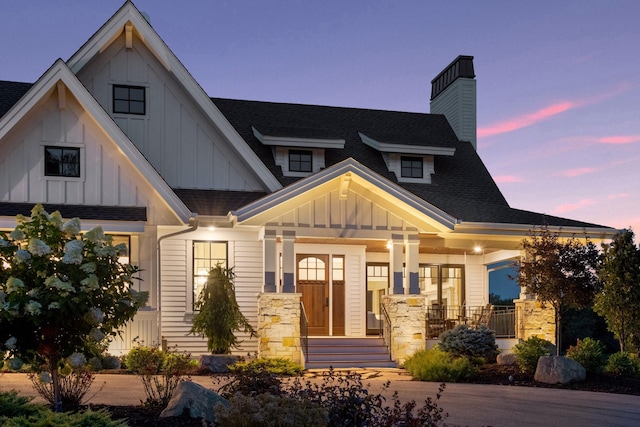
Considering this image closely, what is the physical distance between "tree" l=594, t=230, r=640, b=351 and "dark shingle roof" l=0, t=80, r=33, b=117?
1596 cm

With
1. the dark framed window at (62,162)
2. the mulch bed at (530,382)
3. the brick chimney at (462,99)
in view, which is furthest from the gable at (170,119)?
the brick chimney at (462,99)

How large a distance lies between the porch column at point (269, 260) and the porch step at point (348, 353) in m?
1.99

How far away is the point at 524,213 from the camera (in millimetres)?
21219

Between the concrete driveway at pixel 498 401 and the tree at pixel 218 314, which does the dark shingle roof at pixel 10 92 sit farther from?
the concrete driveway at pixel 498 401

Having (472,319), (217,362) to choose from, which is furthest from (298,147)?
(217,362)

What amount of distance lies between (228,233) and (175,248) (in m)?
1.42

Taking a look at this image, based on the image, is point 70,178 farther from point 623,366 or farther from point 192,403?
point 623,366

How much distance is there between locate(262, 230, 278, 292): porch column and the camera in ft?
57.1

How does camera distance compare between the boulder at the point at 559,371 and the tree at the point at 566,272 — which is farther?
the tree at the point at 566,272

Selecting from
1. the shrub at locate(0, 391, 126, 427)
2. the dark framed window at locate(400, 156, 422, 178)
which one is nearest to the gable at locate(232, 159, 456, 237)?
the dark framed window at locate(400, 156, 422, 178)

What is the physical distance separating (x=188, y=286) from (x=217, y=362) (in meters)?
3.21

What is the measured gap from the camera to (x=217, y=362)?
1609 cm

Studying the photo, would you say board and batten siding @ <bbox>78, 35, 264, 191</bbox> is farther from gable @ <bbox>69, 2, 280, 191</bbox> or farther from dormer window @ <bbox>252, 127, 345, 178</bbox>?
dormer window @ <bbox>252, 127, 345, 178</bbox>

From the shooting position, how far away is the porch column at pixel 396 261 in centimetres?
1828
